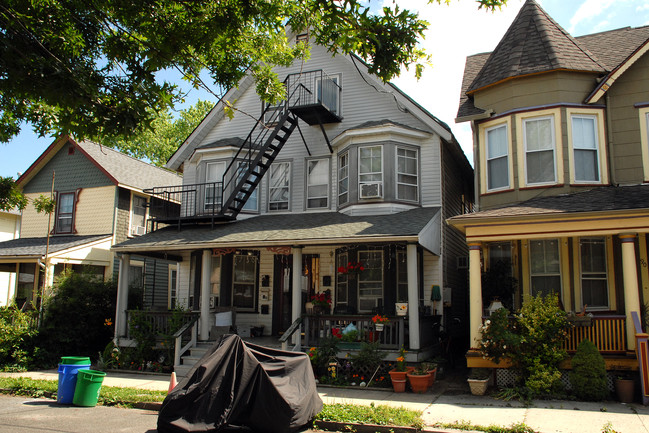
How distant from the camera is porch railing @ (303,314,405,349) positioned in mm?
12922

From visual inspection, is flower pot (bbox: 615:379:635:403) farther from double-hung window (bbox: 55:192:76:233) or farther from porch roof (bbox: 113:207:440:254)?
double-hung window (bbox: 55:192:76:233)

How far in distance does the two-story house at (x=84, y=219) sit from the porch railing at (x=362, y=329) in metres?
9.01

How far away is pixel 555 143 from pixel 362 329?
22.1 ft

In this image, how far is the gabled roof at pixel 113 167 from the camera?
21.5m

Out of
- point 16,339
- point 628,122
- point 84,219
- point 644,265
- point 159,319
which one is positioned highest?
point 628,122

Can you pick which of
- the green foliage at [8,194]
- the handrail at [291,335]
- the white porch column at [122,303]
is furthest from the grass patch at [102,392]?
the green foliage at [8,194]

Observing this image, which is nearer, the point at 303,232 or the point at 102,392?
the point at 102,392

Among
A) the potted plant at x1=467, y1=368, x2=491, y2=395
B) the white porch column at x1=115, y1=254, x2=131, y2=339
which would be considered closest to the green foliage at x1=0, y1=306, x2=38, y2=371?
the white porch column at x1=115, y1=254, x2=131, y2=339

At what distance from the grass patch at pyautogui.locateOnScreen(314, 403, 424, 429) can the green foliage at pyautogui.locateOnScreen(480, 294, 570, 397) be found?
8.94 ft

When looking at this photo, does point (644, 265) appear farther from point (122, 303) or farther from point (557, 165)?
point (122, 303)

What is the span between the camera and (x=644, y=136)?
1291 centimetres

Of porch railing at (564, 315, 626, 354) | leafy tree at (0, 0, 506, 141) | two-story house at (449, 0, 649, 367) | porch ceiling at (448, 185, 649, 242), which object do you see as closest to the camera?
leafy tree at (0, 0, 506, 141)

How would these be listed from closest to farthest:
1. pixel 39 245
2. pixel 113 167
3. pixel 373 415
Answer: pixel 373 415, pixel 39 245, pixel 113 167

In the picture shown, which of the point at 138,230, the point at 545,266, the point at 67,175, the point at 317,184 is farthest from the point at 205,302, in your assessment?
the point at 67,175
